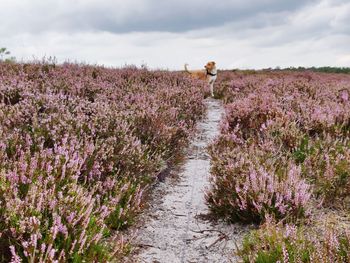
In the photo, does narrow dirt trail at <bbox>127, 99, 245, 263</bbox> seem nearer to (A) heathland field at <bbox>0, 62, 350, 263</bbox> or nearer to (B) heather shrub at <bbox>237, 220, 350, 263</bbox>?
(A) heathland field at <bbox>0, 62, 350, 263</bbox>

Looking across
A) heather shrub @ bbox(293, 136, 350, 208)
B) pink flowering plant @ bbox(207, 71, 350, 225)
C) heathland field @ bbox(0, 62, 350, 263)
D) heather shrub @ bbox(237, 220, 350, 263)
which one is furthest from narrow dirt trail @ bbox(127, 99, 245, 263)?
heather shrub @ bbox(293, 136, 350, 208)

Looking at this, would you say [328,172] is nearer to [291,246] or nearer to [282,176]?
[282,176]

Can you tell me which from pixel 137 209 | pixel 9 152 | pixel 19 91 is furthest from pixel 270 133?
pixel 19 91

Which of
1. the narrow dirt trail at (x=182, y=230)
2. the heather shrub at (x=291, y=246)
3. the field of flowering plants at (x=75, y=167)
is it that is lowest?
the narrow dirt trail at (x=182, y=230)

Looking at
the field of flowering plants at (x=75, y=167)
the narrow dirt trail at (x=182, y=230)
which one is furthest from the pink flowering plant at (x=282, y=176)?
the field of flowering plants at (x=75, y=167)

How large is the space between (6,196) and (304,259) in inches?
85.8

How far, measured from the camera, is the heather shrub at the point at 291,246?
281cm

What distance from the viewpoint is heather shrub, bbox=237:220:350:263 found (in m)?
2.81

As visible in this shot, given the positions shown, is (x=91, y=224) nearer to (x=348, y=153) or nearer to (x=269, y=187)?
(x=269, y=187)

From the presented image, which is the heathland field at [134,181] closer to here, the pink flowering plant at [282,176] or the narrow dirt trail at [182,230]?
the pink flowering plant at [282,176]

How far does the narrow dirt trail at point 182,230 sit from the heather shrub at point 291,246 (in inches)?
14.5

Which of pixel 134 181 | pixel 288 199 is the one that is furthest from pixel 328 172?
pixel 134 181

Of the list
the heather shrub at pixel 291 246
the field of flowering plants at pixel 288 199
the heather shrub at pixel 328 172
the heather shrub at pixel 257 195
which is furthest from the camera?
the heather shrub at pixel 328 172

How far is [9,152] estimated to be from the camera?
4.49 metres
